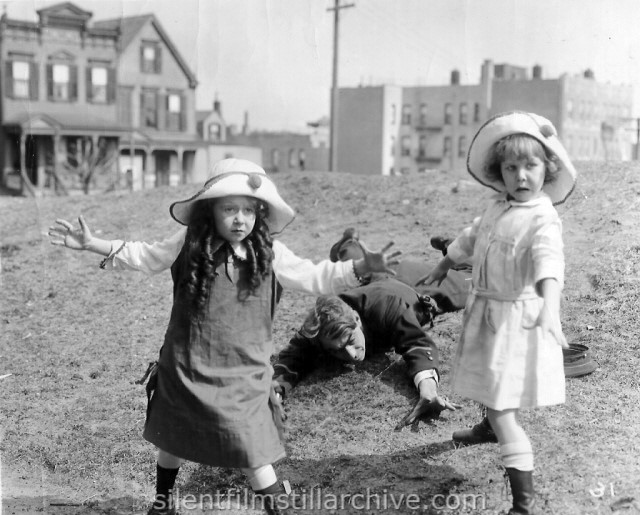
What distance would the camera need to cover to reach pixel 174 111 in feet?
110

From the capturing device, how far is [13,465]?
16.3 feet

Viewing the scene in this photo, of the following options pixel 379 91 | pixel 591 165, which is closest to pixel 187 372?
pixel 591 165

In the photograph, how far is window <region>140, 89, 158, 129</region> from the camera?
32781 mm

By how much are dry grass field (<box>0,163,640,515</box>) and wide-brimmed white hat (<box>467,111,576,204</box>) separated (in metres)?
1.37

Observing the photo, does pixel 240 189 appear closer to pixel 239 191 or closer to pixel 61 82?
pixel 239 191

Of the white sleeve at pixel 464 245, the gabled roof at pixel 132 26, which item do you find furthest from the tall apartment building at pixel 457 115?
the white sleeve at pixel 464 245

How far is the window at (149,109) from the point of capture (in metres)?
32.8

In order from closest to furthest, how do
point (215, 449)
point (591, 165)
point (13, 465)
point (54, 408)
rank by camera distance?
point (215, 449)
point (13, 465)
point (54, 408)
point (591, 165)

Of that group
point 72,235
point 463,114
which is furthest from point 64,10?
point 463,114

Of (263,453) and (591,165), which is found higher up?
(591,165)

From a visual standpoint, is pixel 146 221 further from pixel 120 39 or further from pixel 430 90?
pixel 430 90

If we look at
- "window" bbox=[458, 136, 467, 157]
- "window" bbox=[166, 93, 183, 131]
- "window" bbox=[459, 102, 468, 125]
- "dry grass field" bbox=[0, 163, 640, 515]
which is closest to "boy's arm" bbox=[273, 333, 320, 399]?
"dry grass field" bbox=[0, 163, 640, 515]

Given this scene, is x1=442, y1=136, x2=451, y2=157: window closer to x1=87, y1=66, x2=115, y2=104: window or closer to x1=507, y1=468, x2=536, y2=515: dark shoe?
x1=87, y1=66, x2=115, y2=104: window

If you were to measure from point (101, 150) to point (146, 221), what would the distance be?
68.5 feet
